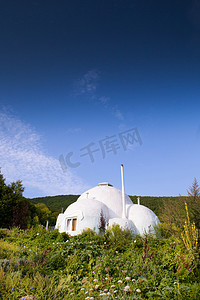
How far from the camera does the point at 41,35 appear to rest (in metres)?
8.93

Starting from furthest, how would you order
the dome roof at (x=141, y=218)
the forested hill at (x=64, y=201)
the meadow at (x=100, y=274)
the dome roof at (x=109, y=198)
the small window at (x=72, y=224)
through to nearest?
1. the forested hill at (x=64, y=201)
2. the dome roof at (x=109, y=198)
3. the small window at (x=72, y=224)
4. the dome roof at (x=141, y=218)
5. the meadow at (x=100, y=274)

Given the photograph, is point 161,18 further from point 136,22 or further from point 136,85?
point 136,85

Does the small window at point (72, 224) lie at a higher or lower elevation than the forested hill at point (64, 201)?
lower

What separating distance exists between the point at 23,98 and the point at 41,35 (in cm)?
311

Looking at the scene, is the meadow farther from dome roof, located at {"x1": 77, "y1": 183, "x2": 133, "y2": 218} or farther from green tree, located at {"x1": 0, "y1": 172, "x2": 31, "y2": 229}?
green tree, located at {"x1": 0, "y1": 172, "x2": 31, "y2": 229}

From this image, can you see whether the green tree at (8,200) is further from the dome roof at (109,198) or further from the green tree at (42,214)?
the green tree at (42,214)

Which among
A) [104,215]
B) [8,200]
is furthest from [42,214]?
[104,215]

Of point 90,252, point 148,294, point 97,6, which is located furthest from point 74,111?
point 148,294

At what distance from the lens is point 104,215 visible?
15.8 meters

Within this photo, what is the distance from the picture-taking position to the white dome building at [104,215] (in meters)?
14.9

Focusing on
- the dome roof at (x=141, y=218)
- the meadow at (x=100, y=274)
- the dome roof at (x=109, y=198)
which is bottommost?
the meadow at (x=100, y=274)

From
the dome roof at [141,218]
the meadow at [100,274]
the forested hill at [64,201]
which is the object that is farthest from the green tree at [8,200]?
the forested hill at [64,201]

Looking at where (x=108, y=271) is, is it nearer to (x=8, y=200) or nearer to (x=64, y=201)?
(x=8, y=200)

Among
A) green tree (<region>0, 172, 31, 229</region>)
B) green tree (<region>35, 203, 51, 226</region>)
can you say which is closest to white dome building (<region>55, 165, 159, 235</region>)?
green tree (<region>0, 172, 31, 229</region>)
